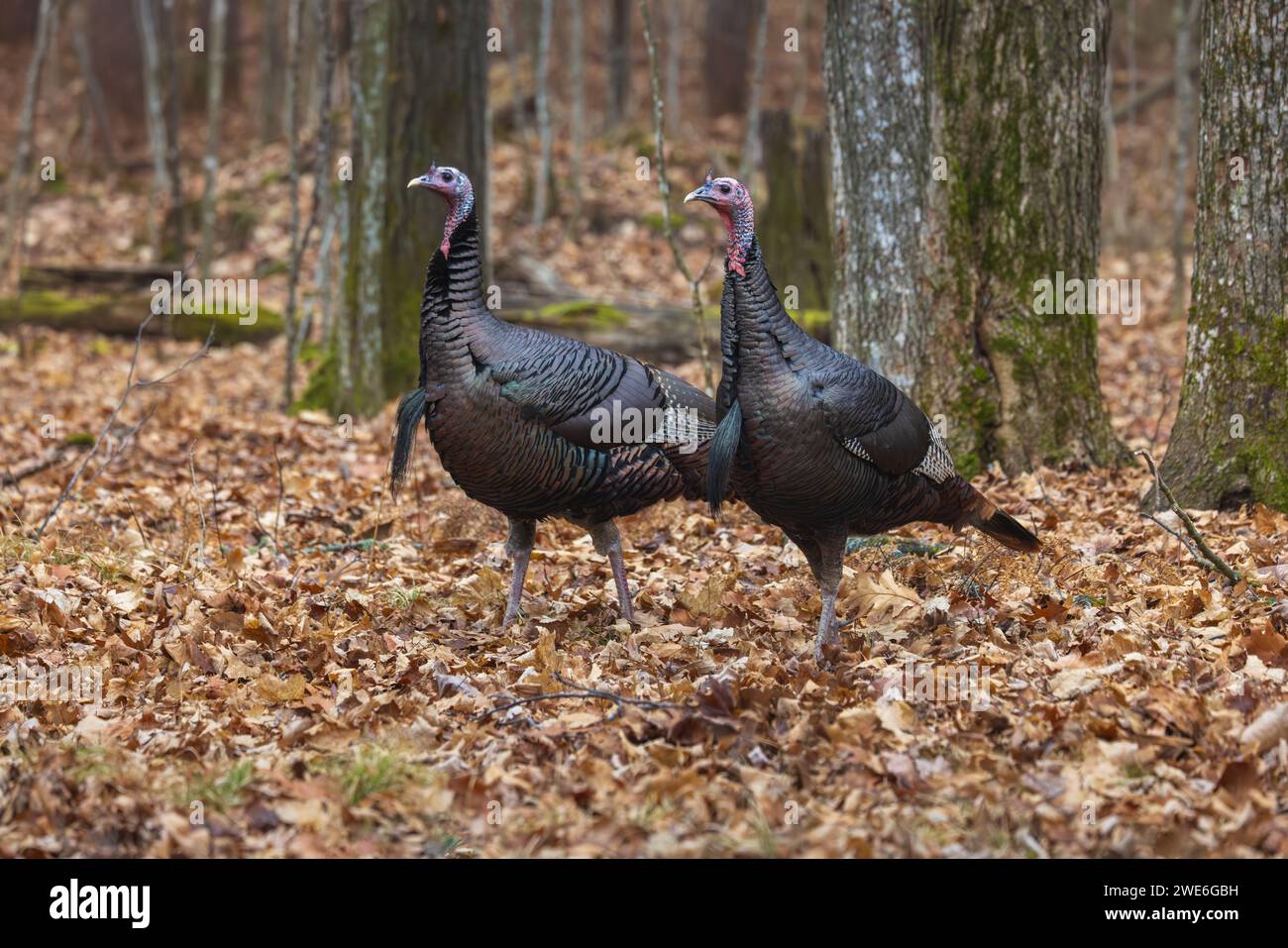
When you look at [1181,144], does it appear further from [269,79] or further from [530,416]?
[269,79]

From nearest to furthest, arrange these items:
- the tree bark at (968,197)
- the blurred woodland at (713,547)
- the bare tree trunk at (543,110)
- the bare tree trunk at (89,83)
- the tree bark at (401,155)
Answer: the blurred woodland at (713,547) → the tree bark at (968,197) → the tree bark at (401,155) → the bare tree trunk at (543,110) → the bare tree trunk at (89,83)

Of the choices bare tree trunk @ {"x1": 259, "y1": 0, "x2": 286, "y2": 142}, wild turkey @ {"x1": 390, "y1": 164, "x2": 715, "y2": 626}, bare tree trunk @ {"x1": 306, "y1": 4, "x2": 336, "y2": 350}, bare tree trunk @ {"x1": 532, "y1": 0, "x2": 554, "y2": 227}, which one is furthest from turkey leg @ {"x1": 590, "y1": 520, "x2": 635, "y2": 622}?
bare tree trunk @ {"x1": 259, "y1": 0, "x2": 286, "y2": 142}

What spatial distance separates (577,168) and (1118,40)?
46.5 ft

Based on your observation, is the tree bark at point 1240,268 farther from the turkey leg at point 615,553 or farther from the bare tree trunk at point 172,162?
the bare tree trunk at point 172,162

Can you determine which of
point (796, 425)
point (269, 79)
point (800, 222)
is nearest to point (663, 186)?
point (796, 425)

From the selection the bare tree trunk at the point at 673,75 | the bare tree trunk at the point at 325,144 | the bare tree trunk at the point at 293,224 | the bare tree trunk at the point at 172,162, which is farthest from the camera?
the bare tree trunk at the point at 673,75

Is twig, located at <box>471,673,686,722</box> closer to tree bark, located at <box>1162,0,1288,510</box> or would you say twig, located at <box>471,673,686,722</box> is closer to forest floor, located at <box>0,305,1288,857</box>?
forest floor, located at <box>0,305,1288,857</box>

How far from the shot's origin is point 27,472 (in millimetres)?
9398

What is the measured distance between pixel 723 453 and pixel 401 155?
21.2ft

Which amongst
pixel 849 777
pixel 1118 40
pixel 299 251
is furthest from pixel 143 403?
pixel 1118 40

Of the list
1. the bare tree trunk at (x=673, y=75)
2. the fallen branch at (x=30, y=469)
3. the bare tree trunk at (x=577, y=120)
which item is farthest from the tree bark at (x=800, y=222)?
the bare tree trunk at (x=673, y=75)

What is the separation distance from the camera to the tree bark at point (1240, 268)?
21.6 feet

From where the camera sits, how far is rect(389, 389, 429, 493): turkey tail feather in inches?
245

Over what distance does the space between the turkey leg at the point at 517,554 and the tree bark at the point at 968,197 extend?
102 inches
